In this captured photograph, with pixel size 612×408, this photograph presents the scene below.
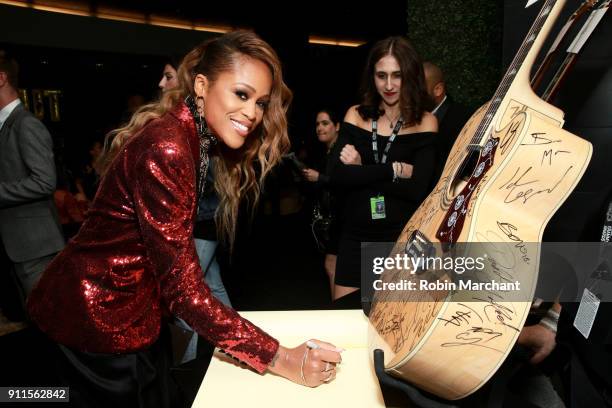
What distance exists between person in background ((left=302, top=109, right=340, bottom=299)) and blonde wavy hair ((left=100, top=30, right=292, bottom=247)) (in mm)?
814

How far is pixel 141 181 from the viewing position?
100 cm

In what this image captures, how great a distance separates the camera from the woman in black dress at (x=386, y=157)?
207 centimetres

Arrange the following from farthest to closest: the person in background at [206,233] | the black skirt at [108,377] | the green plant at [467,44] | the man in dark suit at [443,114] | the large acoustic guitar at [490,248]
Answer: the green plant at [467,44]
the man in dark suit at [443,114]
the person in background at [206,233]
the black skirt at [108,377]
the large acoustic guitar at [490,248]

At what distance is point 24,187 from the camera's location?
2.40m

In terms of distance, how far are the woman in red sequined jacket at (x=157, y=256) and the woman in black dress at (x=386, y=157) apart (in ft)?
3.08

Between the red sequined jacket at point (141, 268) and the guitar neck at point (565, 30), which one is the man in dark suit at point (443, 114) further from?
the red sequined jacket at point (141, 268)

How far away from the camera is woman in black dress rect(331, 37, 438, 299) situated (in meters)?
2.07

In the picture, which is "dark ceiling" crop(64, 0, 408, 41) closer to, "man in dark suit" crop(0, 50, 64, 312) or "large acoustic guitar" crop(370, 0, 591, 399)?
"man in dark suit" crop(0, 50, 64, 312)

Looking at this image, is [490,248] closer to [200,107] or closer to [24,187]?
[200,107]

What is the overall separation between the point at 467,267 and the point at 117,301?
2.56ft

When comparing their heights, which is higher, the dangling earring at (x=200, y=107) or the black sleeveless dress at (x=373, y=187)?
the dangling earring at (x=200, y=107)

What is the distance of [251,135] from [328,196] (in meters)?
1.95

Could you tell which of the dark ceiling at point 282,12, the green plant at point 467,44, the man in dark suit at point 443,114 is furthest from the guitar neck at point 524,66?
the dark ceiling at point 282,12

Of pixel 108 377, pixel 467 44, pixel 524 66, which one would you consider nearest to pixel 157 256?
pixel 108 377
